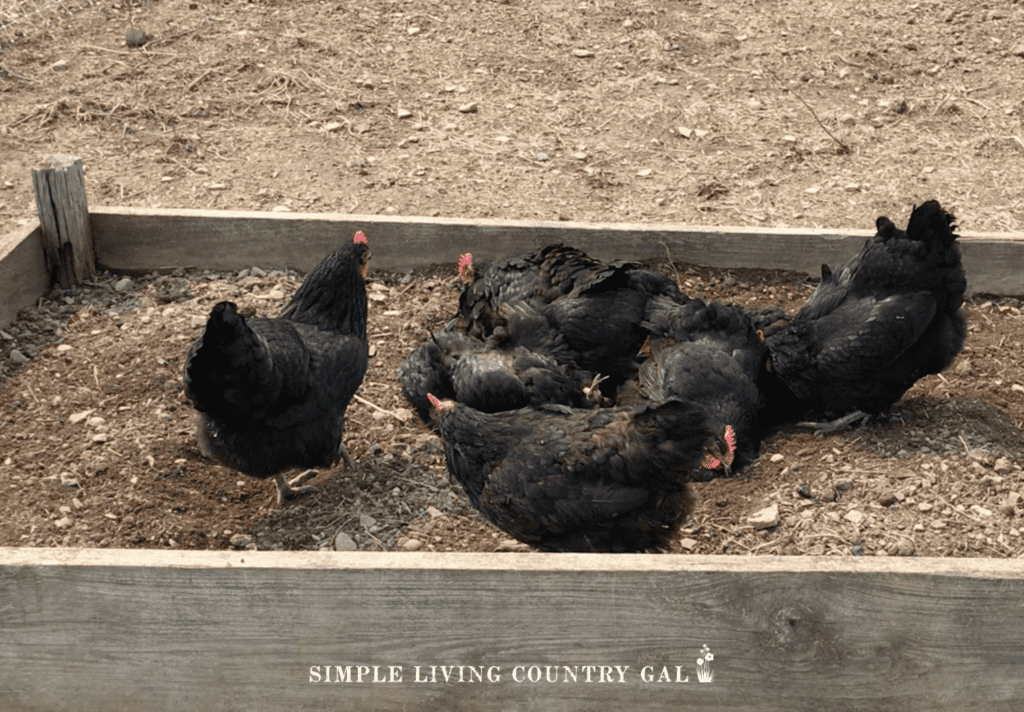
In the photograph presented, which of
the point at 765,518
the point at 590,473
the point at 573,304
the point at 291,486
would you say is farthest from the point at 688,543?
the point at 291,486

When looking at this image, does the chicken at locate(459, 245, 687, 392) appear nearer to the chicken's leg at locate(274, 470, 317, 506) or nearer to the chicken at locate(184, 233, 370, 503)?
the chicken at locate(184, 233, 370, 503)

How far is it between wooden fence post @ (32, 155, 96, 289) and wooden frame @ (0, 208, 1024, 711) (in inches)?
103

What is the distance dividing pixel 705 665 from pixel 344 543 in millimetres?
1398

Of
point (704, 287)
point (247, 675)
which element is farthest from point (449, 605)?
point (704, 287)

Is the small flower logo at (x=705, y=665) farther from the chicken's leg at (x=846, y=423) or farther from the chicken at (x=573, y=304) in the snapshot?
the chicken's leg at (x=846, y=423)

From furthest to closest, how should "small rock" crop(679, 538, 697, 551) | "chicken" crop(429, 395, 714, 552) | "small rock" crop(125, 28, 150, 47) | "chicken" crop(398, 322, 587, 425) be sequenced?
"small rock" crop(125, 28, 150, 47)
"chicken" crop(398, 322, 587, 425)
"small rock" crop(679, 538, 697, 551)
"chicken" crop(429, 395, 714, 552)

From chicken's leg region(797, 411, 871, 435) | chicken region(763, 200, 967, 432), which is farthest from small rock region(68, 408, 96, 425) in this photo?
chicken's leg region(797, 411, 871, 435)

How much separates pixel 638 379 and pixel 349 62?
14.8 ft

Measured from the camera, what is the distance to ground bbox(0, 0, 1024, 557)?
11.8ft

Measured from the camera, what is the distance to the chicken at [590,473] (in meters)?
2.99

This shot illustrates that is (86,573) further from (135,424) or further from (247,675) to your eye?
(135,424)

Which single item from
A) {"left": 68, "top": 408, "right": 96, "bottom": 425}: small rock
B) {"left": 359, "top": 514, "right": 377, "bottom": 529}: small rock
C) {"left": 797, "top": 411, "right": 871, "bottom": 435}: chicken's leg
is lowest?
{"left": 359, "top": 514, "right": 377, "bottom": 529}: small rock

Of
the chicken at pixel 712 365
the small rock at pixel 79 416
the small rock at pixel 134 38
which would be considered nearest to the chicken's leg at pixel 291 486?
the small rock at pixel 79 416

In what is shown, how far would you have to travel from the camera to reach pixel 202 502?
3.57 m
